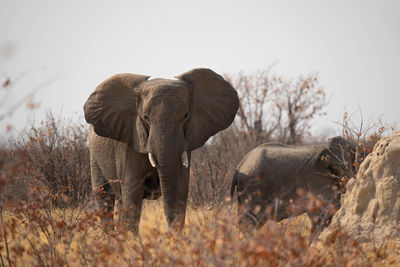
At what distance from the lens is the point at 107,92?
A: 6660 millimetres

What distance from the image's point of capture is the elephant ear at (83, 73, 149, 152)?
6422 mm

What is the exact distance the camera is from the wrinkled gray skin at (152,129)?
19.1 feet

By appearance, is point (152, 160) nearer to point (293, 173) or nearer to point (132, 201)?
point (132, 201)

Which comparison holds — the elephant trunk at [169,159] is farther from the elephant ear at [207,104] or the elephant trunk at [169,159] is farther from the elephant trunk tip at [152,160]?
the elephant ear at [207,104]

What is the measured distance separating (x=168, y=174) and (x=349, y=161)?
262cm

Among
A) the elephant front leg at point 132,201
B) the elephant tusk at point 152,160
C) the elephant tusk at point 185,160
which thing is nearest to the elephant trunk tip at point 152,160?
the elephant tusk at point 152,160

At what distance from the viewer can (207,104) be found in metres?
6.77

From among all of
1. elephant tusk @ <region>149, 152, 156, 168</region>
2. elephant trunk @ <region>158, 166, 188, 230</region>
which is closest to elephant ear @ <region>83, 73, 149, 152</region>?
elephant tusk @ <region>149, 152, 156, 168</region>

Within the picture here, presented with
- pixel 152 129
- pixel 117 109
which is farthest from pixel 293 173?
pixel 117 109

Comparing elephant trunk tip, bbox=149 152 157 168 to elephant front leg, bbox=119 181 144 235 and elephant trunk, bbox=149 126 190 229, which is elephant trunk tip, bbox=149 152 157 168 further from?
elephant front leg, bbox=119 181 144 235

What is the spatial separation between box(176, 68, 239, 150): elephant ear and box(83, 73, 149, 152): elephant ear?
658mm

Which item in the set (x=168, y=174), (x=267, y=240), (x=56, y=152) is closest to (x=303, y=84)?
(x=56, y=152)

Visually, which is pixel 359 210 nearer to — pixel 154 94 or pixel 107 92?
pixel 154 94

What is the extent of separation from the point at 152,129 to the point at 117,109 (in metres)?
0.91
